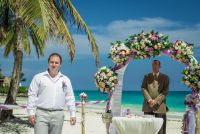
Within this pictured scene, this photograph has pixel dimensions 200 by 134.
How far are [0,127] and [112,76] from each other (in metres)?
6.49

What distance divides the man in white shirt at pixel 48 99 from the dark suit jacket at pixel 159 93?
305 cm

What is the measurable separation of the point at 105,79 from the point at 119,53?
613mm

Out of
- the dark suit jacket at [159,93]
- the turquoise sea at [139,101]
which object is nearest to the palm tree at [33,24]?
the dark suit jacket at [159,93]

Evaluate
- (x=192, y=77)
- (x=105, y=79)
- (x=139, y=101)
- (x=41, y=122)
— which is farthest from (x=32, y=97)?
(x=139, y=101)

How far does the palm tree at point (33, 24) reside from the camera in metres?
12.1

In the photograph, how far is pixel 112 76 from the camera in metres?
9.74

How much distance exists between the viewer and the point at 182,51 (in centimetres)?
967

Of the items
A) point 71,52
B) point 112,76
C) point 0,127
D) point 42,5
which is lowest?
point 0,127

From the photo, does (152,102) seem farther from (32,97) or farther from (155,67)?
(32,97)

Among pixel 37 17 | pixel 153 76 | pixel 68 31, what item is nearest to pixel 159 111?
pixel 153 76

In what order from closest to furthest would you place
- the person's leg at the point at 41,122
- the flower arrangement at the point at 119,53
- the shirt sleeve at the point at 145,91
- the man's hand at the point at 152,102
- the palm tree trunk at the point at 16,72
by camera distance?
the person's leg at the point at 41,122 < the man's hand at the point at 152,102 < the shirt sleeve at the point at 145,91 < the flower arrangement at the point at 119,53 < the palm tree trunk at the point at 16,72

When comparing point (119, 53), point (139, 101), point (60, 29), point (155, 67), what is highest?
point (60, 29)

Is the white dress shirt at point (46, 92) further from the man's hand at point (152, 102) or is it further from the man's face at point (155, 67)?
the man's face at point (155, 67)

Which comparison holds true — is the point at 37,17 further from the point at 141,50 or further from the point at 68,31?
the point at 141,50
